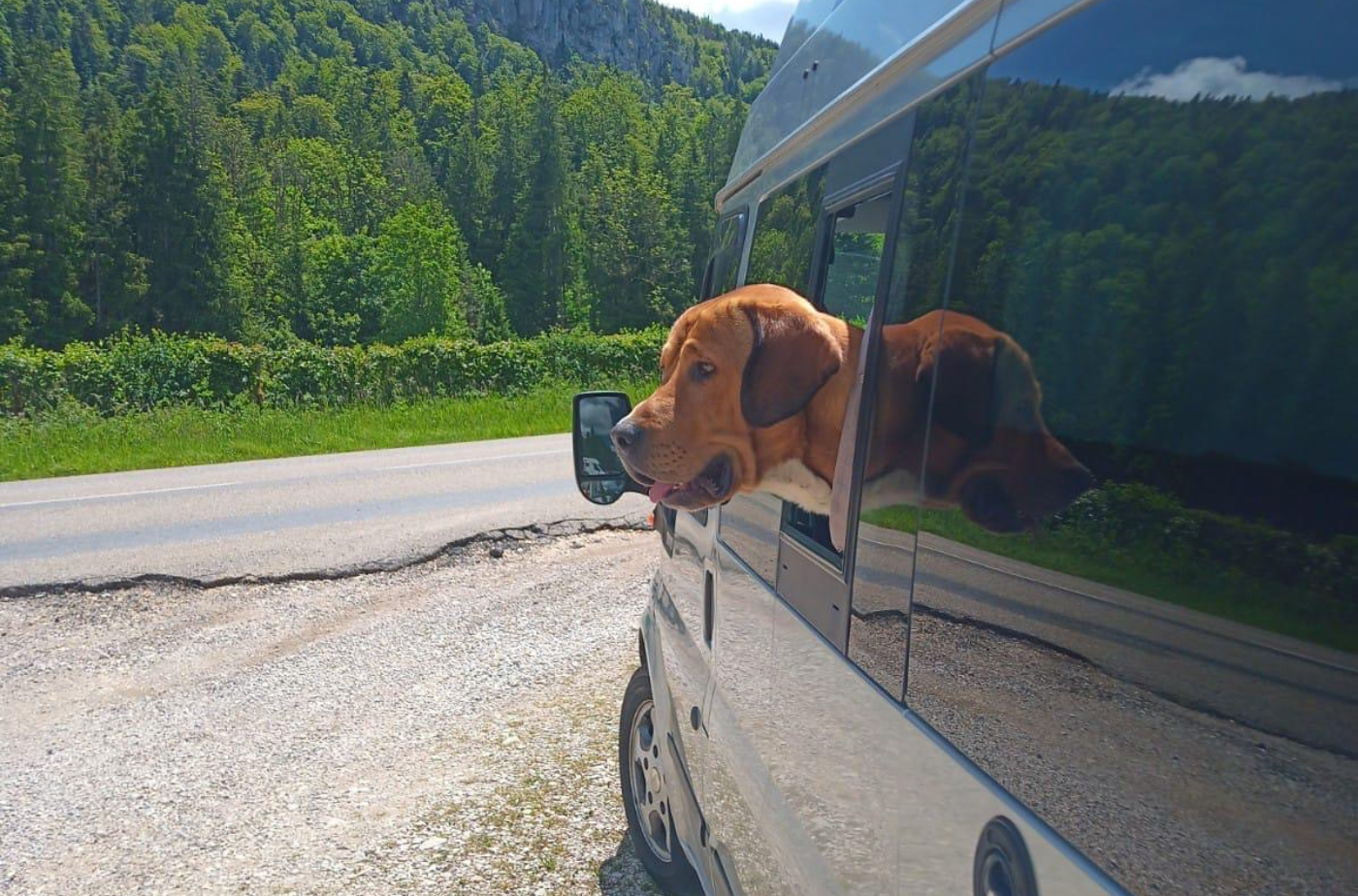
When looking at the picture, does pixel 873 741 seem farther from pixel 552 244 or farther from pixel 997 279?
pixel 552 244

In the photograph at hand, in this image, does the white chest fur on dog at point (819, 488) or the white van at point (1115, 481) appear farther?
the white chest fur on dog at point (819, 488)

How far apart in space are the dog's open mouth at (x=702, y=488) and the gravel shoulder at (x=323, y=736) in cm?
220

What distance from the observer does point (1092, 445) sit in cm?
112

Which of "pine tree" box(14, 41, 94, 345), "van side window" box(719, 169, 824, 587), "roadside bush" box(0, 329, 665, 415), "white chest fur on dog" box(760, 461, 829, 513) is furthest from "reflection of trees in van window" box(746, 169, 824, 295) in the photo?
"pine tree" box(14, 41, 94, 345)

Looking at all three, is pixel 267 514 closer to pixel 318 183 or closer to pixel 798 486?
pixel 798 486

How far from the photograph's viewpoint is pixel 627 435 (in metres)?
2.10

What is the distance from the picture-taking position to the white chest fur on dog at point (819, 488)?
152cm

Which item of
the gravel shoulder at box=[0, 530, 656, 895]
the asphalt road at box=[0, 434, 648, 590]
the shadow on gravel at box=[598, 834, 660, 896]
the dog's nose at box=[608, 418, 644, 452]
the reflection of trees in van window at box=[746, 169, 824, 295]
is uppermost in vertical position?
the reflection of trees in van window at box=[746, 169, 824, 295]

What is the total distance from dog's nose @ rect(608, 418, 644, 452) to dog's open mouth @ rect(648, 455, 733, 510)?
0.12m

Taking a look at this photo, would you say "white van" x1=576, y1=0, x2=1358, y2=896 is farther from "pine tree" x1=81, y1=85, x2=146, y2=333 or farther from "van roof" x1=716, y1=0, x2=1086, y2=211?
"pine tree" x1=81, y1=85, x2=146, y2=333

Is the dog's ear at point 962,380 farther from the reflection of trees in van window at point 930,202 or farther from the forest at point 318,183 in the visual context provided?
the forest at point 318,183

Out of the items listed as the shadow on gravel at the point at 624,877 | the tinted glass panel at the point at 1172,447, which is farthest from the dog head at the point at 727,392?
the shadow on gravel at the point at 624,877

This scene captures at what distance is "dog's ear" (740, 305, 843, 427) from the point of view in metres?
1.88

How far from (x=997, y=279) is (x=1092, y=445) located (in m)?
0.28
